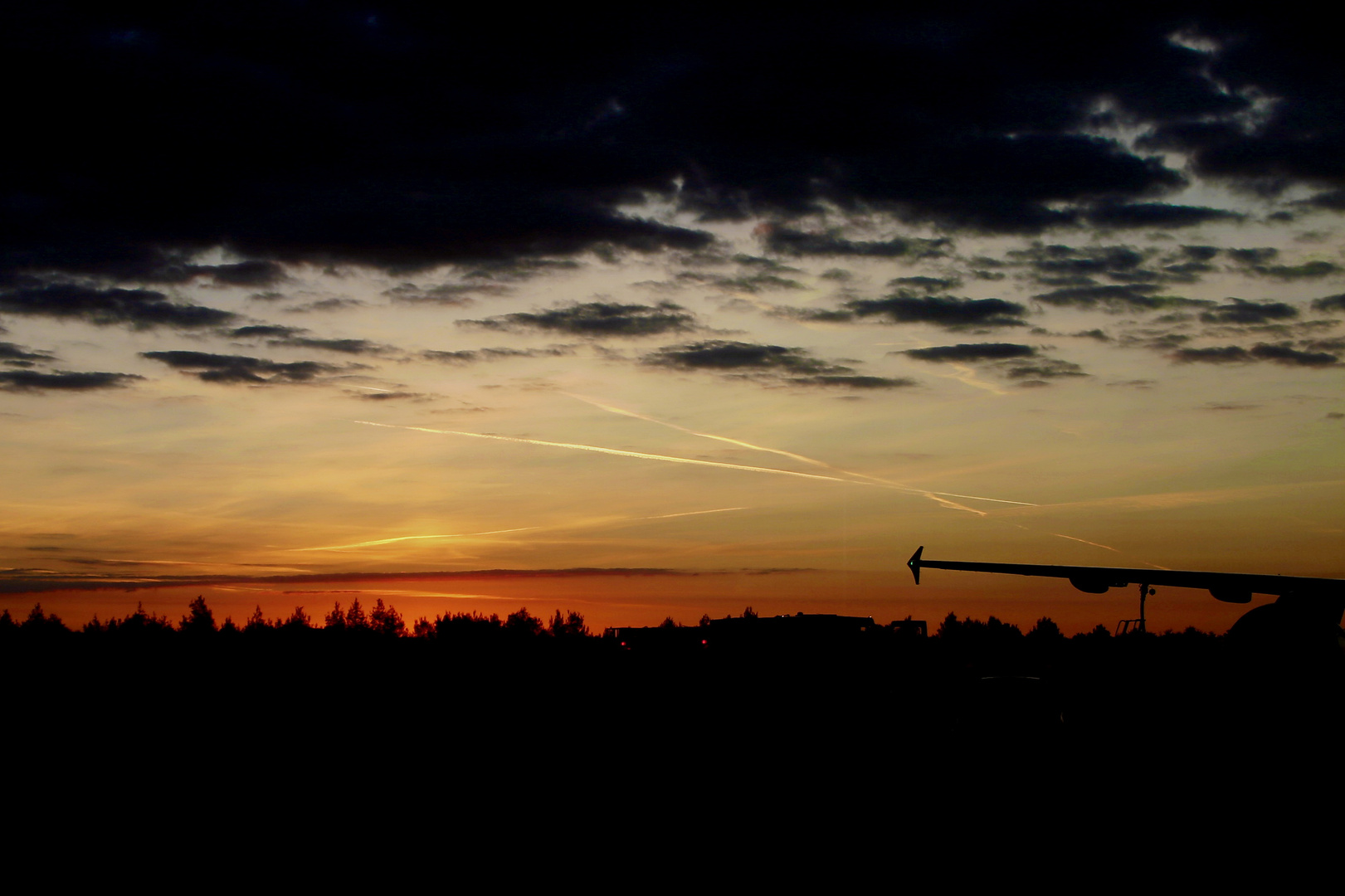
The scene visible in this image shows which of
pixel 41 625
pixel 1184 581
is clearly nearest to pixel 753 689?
pixel 1184 581

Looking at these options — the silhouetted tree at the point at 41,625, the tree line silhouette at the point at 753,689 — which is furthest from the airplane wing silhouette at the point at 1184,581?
the silhouetted tree at the point at 41,625

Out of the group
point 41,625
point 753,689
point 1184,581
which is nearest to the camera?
point 1184,581

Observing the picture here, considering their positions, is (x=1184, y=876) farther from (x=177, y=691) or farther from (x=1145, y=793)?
(x=177, y=691)

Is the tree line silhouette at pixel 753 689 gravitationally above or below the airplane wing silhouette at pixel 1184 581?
below

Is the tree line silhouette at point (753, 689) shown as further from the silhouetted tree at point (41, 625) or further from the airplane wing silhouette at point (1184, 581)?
the silhouetted tree at point (41, 625)

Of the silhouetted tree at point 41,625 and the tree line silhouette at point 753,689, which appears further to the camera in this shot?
the silhouetted tree at point 41,625

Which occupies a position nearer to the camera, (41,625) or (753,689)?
(753,689)

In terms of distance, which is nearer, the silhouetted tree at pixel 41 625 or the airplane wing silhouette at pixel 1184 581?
the airplane wing silhouette at pixel 1184 581

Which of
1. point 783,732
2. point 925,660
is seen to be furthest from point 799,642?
point 783,732

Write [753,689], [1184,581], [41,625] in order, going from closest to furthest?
1. [1184,581]
2. [753,689]
3. [41,625]

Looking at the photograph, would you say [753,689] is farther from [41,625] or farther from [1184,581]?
[41,625]

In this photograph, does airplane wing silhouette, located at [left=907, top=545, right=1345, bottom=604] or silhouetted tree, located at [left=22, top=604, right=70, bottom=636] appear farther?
silhouetted tree, located at [left=22, top=604, right=70, bottom=636]

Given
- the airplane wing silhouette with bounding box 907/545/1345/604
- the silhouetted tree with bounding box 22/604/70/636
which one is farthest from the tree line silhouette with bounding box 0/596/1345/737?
the silhouetted tree with bounding box 22/604/70/636

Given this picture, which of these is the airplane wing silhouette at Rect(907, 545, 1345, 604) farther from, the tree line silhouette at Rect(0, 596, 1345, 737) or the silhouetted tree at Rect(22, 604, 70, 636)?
the silhouetted tree at Rect(22, 604, 70, 636)
